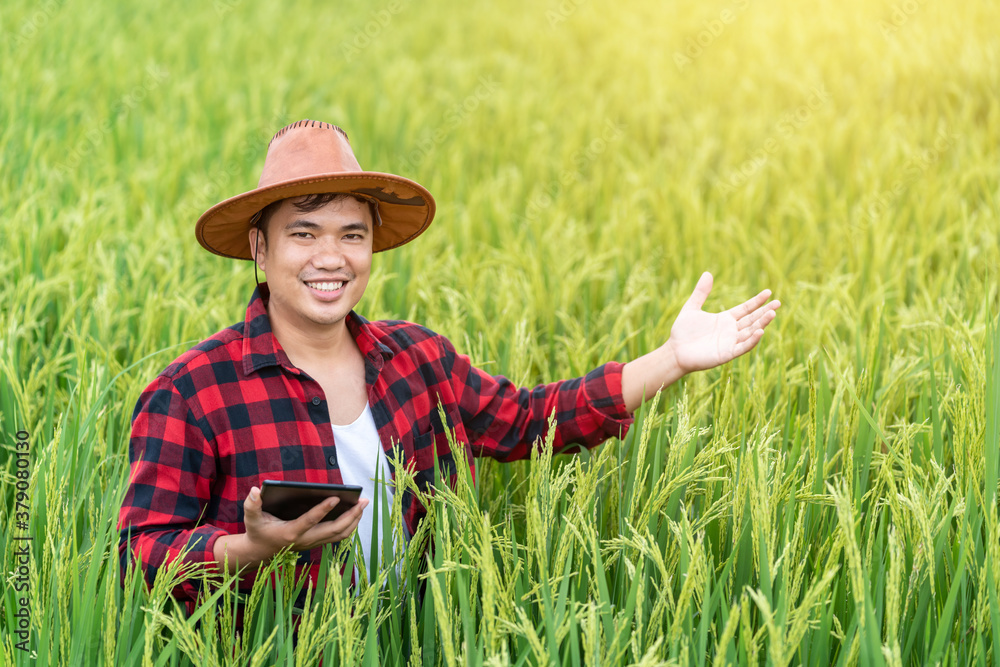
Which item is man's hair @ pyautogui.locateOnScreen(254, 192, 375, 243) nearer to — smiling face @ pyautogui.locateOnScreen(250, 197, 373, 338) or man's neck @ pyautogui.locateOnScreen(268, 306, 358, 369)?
smiling face @ pyautogui.locateOnScreen(250, 197, 373, 338)

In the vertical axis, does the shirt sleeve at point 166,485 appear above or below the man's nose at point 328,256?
below

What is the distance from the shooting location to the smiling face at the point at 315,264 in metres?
1.52

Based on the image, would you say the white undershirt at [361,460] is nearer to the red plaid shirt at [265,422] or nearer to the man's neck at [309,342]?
the red plaid shirt at [265,422]

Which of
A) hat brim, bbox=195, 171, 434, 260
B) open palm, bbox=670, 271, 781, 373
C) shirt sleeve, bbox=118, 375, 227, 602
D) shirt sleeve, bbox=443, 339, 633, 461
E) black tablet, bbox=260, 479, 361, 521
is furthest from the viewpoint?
shirt sleeve, bbox=443, 339, 633, 461

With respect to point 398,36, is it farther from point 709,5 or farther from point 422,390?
point 422,390


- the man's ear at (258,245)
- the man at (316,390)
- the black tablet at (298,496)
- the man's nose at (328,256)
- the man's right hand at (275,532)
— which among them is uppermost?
the man's ear at (258,245)

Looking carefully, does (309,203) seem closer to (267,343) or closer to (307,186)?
(307,186)

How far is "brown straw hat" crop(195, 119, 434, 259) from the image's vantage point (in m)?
1.48

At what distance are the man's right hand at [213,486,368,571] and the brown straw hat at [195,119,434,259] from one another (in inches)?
20.1

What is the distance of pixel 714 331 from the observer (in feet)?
5.33

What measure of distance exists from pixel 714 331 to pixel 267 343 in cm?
78

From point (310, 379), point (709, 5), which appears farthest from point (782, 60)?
point (310, 379)

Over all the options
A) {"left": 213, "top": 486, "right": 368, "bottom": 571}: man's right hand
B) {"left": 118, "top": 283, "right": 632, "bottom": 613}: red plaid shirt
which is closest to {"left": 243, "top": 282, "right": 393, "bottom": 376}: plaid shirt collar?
{"left": 118, "top": 283, "right": 632, "bottom": 613}: red plaid shirt

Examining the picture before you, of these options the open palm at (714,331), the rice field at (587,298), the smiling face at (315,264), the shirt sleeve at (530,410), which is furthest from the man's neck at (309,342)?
the open palm at (714,331)
